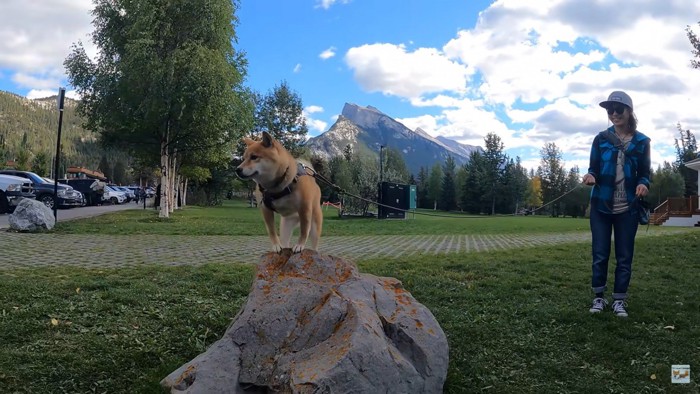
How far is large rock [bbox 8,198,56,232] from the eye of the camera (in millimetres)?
14273

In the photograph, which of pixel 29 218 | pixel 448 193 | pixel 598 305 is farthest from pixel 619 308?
pixel 448 193

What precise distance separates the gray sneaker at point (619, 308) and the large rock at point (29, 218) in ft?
50.1

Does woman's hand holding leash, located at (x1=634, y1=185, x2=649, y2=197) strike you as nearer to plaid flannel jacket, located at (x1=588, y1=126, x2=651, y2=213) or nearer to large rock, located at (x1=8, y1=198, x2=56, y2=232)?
plaid flannel jacket, located at (x1=588, y1=126, x2=651, y2=213)

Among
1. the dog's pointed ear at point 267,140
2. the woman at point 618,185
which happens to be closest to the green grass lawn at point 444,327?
the woman at point 618,185

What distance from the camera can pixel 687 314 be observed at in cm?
546

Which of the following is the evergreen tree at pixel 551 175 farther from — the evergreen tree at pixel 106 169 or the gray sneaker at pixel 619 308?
the evergreen tree at pixel 106 169

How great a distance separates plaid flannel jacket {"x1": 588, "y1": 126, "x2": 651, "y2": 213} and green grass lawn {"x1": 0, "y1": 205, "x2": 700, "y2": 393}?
1.27 m

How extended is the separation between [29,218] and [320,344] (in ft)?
48.0

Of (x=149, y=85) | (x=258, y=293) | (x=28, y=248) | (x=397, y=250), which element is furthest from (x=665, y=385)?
(x=149, y=85)

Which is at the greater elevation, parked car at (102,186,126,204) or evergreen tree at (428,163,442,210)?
evergreen tree at (428,163,442,210)

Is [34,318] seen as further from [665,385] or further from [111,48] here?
[111,48]

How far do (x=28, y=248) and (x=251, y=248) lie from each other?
15.6 feet

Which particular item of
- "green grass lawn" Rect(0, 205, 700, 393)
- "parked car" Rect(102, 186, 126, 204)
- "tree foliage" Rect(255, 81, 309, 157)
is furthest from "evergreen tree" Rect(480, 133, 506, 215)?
"green grass lawn" Rect(0, 205, 700, 393)

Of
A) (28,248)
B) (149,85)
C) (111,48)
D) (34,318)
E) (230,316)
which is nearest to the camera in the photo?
(34,318)
